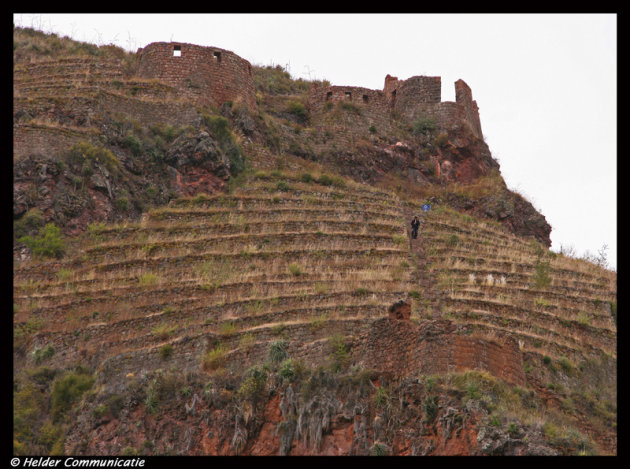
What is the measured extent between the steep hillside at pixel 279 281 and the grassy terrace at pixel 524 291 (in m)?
0.08

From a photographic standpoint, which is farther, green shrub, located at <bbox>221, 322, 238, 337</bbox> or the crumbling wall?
green shrub, located at <bbox>221, 322, 238, 337</bbox>

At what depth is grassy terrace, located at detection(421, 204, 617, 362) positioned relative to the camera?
2467cm

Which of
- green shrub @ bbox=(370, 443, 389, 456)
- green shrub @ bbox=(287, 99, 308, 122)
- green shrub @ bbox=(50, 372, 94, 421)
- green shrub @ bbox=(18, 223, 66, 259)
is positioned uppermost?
green shrub @ bbox=(287, 99, 308, 122)

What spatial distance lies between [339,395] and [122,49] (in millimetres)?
25340

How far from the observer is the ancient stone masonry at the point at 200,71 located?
35281 millimetres

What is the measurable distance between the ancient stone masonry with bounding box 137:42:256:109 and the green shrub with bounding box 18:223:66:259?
9.05m

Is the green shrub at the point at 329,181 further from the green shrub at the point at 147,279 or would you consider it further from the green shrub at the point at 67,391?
the green shrub at the point at 67,391

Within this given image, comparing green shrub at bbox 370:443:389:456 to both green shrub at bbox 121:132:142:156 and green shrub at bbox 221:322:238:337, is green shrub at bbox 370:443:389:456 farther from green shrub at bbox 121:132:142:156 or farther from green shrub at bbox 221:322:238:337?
green shrub at bbox 121:132:142:156

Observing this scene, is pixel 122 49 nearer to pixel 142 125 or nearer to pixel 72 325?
pixel 142 125

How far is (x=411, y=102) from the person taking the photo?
40219 millimetres

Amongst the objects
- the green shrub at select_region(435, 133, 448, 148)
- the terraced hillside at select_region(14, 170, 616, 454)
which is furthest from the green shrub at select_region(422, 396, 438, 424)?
the green shrub at select_region(435, 133, 448, 148)

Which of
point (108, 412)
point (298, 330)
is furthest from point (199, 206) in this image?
point (108, 412)

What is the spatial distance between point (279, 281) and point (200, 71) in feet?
40.8

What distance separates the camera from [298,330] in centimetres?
2328
